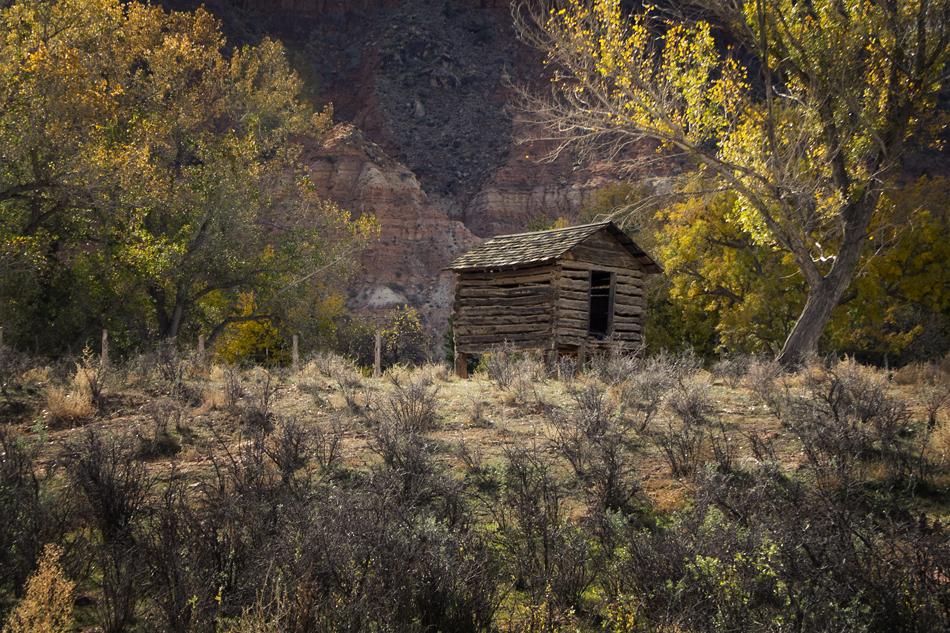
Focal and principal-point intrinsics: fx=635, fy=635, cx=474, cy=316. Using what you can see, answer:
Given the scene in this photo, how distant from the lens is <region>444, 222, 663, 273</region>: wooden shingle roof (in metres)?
17.0

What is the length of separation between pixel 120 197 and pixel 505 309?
10481mm

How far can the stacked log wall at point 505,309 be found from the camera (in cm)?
1733

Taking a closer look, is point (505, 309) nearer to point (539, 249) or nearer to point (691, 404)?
point (539, 249)

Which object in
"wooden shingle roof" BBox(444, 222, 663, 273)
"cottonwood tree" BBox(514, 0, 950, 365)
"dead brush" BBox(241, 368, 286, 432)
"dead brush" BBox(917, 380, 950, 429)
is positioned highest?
"cottonwood tree" BBox(514, 0, 950, 365)

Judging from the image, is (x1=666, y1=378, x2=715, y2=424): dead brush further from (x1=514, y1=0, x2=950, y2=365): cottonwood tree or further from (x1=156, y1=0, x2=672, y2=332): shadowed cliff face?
(x1=156, y1=0, x2=672, y2=332): shadowed cliff face

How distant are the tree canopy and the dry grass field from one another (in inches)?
345

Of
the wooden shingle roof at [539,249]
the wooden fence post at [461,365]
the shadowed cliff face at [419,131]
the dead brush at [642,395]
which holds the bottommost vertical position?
the wooden fence post at [461,365]

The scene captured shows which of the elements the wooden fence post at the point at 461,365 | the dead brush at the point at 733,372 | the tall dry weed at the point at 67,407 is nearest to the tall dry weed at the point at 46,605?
the tall dry weed at the point at 67,407

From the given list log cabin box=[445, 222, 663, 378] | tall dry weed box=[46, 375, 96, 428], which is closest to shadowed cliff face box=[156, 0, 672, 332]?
log cabin box=[445, 222, 663, 378]

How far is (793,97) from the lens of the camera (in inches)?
503

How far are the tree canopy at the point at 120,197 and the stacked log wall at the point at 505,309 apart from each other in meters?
7.84

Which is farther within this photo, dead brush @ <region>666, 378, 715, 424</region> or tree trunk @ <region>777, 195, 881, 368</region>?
tree trunk @ <region>777, 195, 881, 368</region>

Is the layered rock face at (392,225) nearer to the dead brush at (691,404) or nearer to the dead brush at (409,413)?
the dead brush at (409,413)

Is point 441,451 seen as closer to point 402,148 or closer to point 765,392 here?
point 765,392
